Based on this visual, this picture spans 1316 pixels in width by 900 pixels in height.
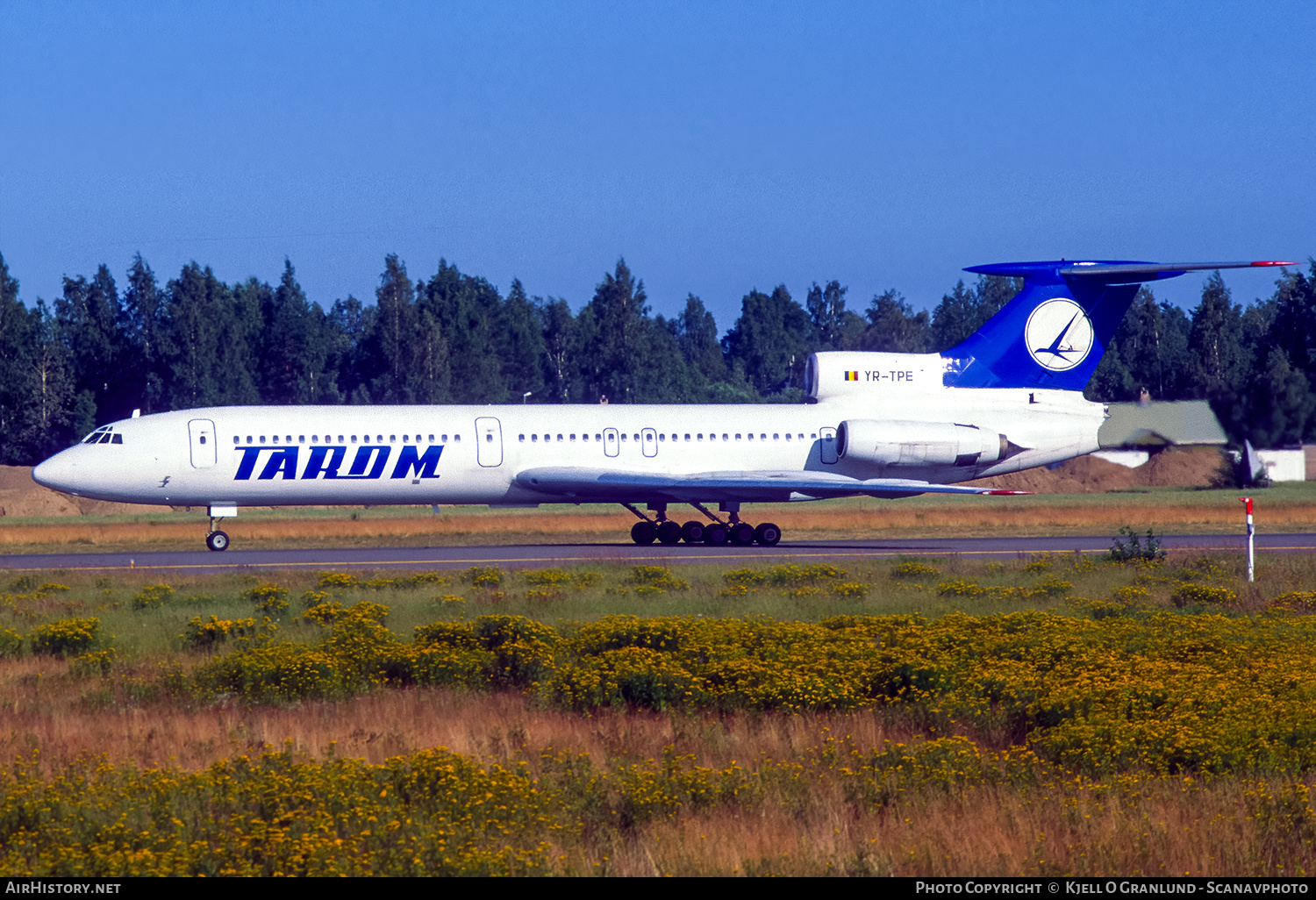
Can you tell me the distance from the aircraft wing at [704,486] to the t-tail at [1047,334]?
3.93m

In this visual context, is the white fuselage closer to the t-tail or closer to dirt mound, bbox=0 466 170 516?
the t-tail

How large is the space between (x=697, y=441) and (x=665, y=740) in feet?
73.7

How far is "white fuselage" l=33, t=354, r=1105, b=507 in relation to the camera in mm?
30891

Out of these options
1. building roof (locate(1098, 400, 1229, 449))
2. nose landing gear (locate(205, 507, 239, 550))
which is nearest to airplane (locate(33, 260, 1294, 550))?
nose landing gear (locate(205, 507, 239, 550))

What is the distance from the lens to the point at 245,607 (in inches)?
769

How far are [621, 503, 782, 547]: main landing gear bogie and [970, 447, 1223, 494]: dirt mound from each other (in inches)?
1545

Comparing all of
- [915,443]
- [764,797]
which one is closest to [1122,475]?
[915,443]

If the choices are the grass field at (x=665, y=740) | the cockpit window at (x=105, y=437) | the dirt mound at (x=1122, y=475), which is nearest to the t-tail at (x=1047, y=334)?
the grass field at (x=665, y=740)

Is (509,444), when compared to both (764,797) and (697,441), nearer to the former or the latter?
(697,441)

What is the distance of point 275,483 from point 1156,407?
971 inches

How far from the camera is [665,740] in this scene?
10.9 m

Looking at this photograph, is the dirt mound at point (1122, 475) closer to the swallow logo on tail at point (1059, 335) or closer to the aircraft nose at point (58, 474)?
the swallow logo on tail at point (1059, 335)
